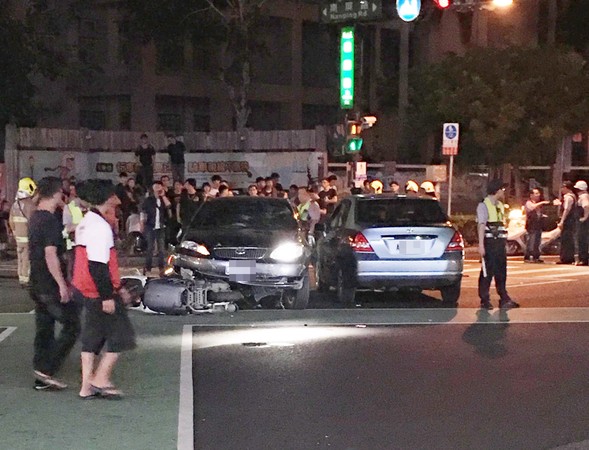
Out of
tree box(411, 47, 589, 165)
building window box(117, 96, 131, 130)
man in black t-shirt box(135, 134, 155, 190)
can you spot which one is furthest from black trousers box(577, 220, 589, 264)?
building window box(117, 96, 131, 130)

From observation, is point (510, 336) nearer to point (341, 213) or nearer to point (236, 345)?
point (236, 345)

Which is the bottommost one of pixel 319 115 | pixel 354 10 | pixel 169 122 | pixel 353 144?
pixel 353 144

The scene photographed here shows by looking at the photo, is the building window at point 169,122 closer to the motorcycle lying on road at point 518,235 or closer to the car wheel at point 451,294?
the motorcycle lying on road at point 518,235

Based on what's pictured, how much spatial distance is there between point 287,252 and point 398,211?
195 cm

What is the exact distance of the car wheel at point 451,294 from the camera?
46.5ft

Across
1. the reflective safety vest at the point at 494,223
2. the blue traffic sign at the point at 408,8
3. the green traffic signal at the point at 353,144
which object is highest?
the blue traffic sign at the point at 408,8

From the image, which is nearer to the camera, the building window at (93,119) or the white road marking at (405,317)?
the white road marking at (405,317)

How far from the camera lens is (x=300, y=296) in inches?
533

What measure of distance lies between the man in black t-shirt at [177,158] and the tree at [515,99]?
9.46m

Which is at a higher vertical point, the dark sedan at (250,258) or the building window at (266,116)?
the building window at (266,116)

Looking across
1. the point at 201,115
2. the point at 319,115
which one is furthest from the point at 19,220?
the point at 319,115

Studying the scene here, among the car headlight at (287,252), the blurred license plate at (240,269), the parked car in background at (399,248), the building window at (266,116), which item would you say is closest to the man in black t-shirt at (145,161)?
the parked car in background at (399,248)

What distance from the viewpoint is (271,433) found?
24.6 ft

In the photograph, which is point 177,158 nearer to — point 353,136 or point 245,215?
point 353,136
